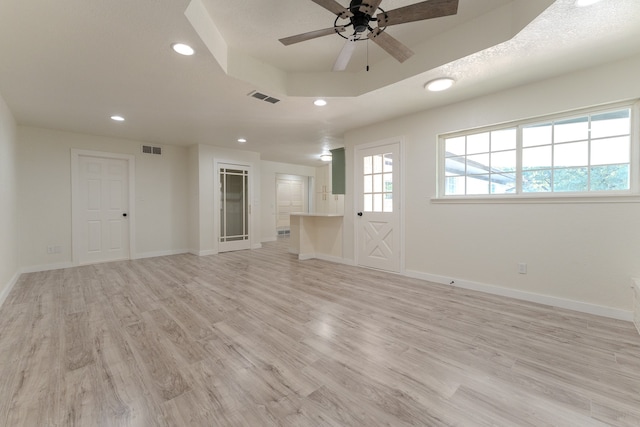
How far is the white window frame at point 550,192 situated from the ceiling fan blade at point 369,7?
Answer: 2445mm

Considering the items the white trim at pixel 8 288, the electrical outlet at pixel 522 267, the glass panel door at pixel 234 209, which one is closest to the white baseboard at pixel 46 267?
the white trim at pixel 8 288

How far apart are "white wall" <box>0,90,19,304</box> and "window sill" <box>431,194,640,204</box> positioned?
5605 mm

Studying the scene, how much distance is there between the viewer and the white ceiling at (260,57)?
1979 mm

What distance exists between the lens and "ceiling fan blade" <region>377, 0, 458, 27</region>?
1628 millimetres

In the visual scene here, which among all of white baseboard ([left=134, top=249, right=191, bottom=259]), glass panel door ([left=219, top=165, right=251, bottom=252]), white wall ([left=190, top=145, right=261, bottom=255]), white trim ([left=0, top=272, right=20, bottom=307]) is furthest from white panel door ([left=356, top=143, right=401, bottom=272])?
white trim ([left=0, top=272, right=20, bottom=307])

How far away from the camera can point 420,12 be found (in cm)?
172

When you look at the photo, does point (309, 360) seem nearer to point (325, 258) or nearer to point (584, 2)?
point (584, 2)

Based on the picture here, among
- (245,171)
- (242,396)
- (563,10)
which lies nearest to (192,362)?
(242,396)

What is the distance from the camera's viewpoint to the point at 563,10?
6.16ft

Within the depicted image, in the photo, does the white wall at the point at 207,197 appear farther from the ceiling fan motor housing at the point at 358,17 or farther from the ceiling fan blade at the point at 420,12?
the ceiling fan blade at the point at 420,12

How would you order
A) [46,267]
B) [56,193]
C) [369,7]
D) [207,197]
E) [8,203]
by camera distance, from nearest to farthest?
[369,7] < [8,203] < [46,267] < [56,193] < [207,197]

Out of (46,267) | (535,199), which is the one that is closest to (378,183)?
(535,199)

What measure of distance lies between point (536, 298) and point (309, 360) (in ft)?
9.08

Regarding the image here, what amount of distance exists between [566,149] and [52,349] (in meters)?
5.22
